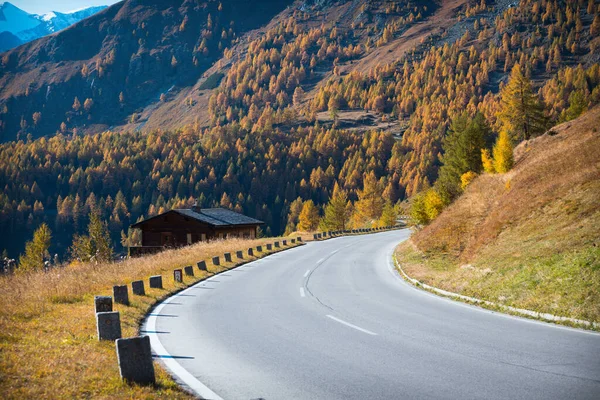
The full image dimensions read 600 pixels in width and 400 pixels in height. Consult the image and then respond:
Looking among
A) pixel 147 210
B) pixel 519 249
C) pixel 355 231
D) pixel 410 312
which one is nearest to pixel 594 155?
pixel 519 249

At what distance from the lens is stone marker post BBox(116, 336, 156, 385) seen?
6.54 m

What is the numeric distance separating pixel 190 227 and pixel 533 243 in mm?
52101

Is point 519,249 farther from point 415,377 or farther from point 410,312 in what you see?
point 415,377

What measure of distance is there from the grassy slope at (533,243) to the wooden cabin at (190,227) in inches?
1386

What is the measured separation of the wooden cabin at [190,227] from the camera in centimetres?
6169

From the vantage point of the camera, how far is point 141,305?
1380cm

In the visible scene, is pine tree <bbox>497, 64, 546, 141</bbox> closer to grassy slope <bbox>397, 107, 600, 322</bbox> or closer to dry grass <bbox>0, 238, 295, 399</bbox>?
grassy slope <bbox>397, 107, 600, 322</bbox>

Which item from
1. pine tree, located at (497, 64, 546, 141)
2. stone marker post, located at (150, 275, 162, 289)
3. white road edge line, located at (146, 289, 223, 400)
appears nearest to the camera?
white road edge line, located at (146, 289, 223, 400)

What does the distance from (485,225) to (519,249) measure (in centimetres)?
756

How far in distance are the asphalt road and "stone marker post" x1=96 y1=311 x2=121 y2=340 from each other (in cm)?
91

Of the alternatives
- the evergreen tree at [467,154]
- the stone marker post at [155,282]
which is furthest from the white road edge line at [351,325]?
Answer: the evergreen tree at [467,154]

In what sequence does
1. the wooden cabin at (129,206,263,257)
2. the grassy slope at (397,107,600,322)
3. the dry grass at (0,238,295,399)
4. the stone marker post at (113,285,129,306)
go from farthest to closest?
the wooden cabin at (129,206,263,257) < the stone marker post at (113,285,129,306) < the grassy slope at (397,107,600,322) < the dry grass at (0,238,295,399)

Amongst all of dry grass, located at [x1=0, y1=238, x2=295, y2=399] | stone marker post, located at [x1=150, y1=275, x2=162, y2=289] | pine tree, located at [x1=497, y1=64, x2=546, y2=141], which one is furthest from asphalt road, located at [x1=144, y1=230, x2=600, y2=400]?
pine tree, located at [x1=497, y1=64, x2=546, y2=141]

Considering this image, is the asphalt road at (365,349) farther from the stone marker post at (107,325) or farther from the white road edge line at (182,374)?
the stone marker post at (107,325)
